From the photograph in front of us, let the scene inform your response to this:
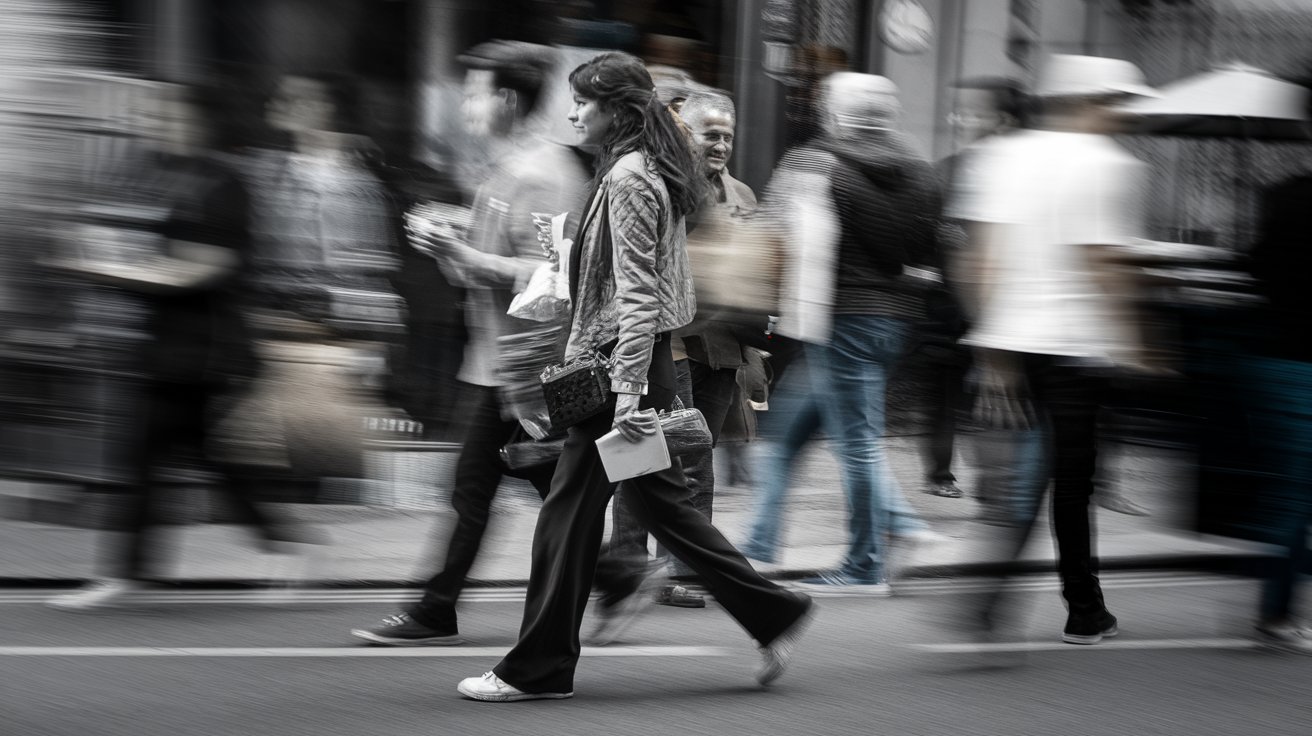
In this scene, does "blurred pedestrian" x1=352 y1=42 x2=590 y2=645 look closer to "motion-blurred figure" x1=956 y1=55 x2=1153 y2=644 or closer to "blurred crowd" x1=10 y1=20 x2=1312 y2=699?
"blurred crowd" x1=10 y1=20 x2=1312 y2=699

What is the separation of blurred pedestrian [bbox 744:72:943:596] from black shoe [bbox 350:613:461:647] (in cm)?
174

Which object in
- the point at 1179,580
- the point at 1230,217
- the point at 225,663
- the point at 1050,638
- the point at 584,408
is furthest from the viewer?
the point at 1230,217

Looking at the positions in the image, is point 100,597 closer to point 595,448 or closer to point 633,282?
point 595,448

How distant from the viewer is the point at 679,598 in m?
6.31

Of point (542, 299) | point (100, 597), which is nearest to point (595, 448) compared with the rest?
point (542, 299)

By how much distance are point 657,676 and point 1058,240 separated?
1823 mm

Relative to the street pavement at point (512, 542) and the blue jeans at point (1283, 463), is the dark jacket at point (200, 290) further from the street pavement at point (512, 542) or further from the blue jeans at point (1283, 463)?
the blue jeans at point (1283, 463)

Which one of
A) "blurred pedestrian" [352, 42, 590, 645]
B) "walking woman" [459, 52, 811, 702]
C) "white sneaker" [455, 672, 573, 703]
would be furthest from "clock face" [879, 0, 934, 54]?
"white sneaker" [455, 672, 573, 703]

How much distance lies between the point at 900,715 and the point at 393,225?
207 inches

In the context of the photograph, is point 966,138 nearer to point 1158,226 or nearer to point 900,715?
point 1158,226

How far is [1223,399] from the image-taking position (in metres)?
6.00

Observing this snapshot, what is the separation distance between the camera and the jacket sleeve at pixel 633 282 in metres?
4.68

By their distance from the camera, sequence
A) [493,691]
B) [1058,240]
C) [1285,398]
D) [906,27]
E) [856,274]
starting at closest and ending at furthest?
[493,691]
[1058,240]
[1285,398]
[856,274]
[906,27]

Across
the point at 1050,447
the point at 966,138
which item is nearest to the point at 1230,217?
the point at 966,138
